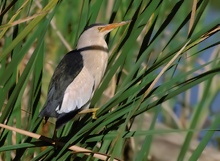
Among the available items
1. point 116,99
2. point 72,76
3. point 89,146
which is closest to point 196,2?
point 116,99

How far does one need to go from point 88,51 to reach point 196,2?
0.62 meters

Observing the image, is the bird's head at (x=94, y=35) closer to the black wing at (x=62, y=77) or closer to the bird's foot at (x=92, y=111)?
the black wing at (x=62, y=77)

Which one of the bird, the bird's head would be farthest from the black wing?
the bird's head

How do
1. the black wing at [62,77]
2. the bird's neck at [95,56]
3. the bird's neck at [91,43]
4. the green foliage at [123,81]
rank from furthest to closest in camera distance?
the bird's neck at [91,43]
the bird's neck at [95,56]
the black wing at [62,77]
the green foliage at [123,81]

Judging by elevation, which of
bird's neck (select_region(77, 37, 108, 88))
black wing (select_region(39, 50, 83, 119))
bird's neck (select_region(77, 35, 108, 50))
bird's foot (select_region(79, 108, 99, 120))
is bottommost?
bird's foot (select_region(79, 108, 99, 120))

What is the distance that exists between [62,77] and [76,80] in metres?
0.05

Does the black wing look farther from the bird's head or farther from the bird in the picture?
the bird's head

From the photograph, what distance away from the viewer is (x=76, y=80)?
1.95m

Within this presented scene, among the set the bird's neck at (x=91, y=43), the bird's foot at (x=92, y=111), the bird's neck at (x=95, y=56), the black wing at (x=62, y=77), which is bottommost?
the bird's foot at (x=92, y=111)

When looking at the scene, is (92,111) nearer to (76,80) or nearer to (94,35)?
(76,80)

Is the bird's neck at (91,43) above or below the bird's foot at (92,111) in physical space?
above

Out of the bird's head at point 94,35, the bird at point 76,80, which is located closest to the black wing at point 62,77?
the bird at point 76,80

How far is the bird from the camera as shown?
6.02ft

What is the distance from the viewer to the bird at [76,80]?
72.3 inches
